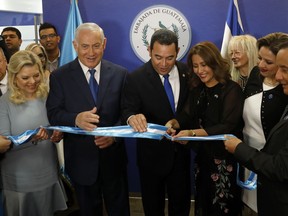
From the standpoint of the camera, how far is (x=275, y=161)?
6.19ft

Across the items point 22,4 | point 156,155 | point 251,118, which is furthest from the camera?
point 22,4

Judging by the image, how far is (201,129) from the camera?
2.66 meters

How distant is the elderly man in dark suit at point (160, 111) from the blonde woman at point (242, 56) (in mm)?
853

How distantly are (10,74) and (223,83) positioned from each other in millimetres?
1633

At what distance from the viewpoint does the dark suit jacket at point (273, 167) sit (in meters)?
1.87

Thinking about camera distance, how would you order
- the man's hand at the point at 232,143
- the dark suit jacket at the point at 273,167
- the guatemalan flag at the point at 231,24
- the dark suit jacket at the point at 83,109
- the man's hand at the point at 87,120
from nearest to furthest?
the dark suit jacket at the point at 273,167 → the man's hand at the point at 232,143 → the man's hand at the point at 87,120 → the dark suit jacket at the point at 83,109 → the guatemalan flag at the point at 231,24

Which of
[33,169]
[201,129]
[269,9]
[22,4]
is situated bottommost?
[33,169]

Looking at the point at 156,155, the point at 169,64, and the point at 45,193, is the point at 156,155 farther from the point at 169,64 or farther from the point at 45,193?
the point at 45,193

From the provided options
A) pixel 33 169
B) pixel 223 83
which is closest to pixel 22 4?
pixel 33 169

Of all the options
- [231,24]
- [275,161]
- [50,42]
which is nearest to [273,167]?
[275,161]

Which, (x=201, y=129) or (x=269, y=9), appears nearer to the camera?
(x=201, y=129)

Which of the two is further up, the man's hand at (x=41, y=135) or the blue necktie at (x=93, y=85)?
the blue necktie at (x=93, y=85)

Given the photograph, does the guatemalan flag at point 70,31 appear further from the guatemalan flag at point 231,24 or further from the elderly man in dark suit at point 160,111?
the guatemalan flag at point 231,24

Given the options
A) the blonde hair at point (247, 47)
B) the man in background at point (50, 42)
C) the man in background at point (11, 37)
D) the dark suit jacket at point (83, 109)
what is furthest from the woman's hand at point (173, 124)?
the man in background at point (11, 37)
